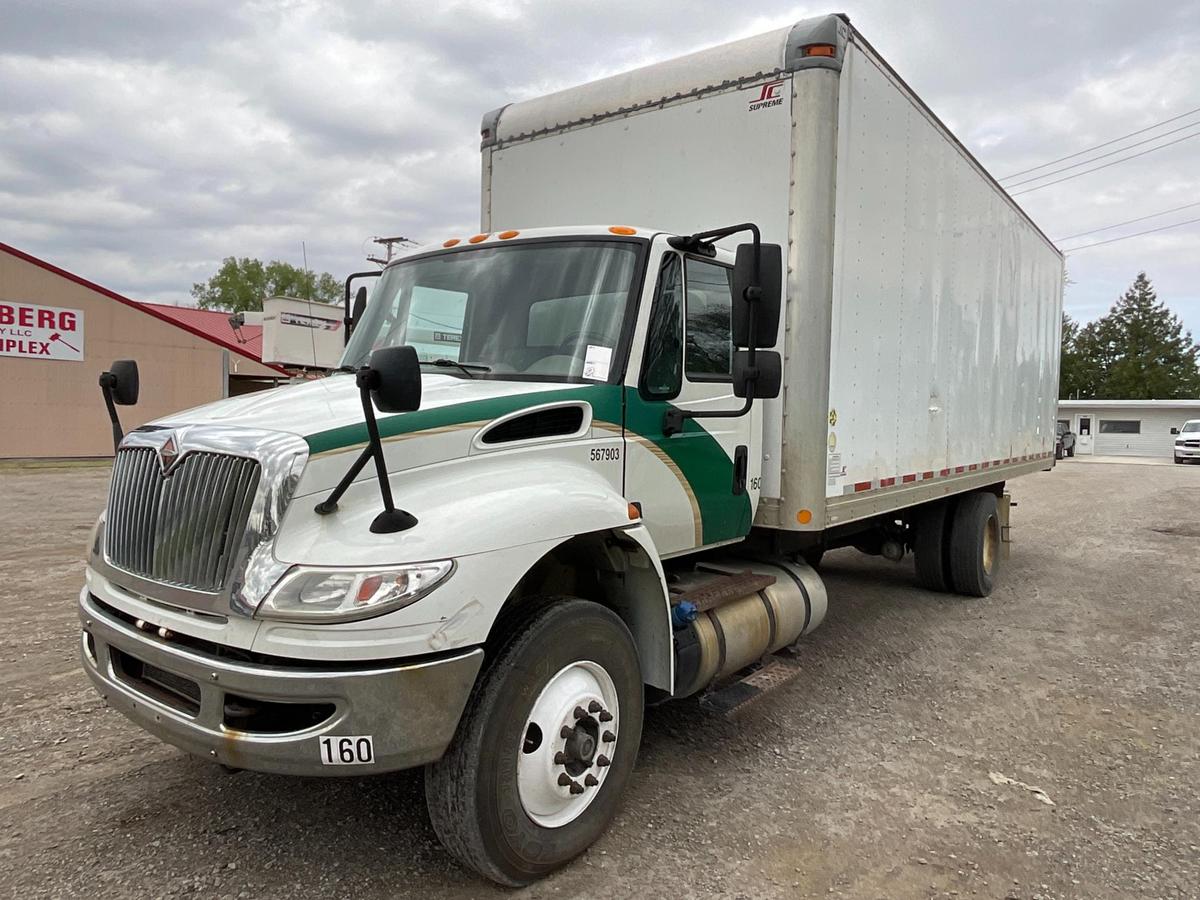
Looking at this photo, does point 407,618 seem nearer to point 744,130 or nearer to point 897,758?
point 897,758

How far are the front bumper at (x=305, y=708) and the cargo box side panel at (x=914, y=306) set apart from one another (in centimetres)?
286

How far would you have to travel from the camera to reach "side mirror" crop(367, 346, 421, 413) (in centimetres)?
246

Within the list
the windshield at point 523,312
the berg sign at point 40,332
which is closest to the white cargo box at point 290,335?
the berg sign at point 40,332

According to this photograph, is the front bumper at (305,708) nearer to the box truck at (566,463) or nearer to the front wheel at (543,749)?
the box truck at (566,463)

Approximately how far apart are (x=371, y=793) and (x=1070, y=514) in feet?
50.3

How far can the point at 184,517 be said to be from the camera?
2.74 m

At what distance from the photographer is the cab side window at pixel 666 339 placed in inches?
144

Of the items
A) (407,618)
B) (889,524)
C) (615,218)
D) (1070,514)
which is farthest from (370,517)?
(1070,514)

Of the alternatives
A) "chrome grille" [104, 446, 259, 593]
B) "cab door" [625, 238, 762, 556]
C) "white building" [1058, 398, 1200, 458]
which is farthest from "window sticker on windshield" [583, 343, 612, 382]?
"white building" [1058, 398, 1200, 458]

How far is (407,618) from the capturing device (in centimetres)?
249

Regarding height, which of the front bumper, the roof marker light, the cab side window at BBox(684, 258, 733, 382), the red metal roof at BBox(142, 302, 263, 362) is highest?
the red metal roof at BBox(142, 302, 263, 362)

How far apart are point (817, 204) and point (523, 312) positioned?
1.83 meters

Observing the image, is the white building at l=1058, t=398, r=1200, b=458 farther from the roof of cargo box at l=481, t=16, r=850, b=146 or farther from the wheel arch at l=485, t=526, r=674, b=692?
the wheel arch at l=485, t=526, r=674, b=692

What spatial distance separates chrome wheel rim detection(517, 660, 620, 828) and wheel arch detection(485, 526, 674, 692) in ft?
1.29
